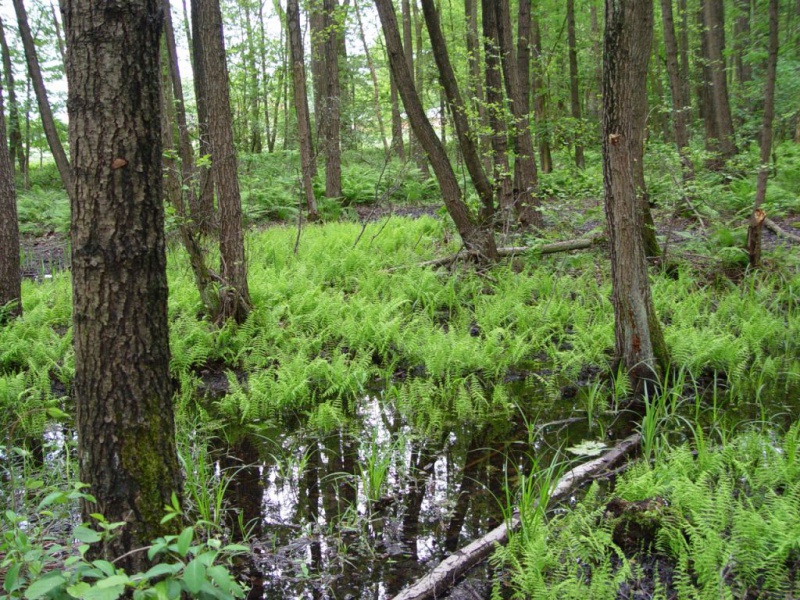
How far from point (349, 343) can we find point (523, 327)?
200cm

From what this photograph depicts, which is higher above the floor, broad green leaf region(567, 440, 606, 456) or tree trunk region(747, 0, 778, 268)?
tree trunk region(747, 0, 778, 268)

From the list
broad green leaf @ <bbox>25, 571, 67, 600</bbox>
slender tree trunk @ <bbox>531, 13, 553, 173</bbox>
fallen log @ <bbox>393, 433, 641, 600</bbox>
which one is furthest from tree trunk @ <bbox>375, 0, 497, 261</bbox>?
slender tree trunk @ <bbox>531, 13, 553, 173</bbox>

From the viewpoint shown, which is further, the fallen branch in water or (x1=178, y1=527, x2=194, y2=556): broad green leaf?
the fallen branch in water

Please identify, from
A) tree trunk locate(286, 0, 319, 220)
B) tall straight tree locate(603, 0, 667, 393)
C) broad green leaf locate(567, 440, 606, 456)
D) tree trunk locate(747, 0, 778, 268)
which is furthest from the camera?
tree trunk locate(286, 0, 319, 220)

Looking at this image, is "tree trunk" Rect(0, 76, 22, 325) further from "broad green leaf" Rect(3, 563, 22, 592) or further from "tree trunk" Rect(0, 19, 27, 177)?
"tree trunk" Rect(0, 19, 27, 177)

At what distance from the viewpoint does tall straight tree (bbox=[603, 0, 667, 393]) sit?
4.61 meters

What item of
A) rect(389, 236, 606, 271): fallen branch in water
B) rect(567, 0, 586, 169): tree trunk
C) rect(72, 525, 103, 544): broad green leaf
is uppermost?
rect(567, 0, 586, 169): tree trunk

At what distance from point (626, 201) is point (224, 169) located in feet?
14.9

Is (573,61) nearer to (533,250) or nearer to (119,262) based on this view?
(533,250)

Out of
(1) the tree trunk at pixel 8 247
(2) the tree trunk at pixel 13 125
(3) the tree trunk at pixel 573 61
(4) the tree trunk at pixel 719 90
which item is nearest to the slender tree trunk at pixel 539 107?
(3) the tree trunk at pixel 573 61

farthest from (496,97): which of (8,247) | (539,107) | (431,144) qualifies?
(539,107)

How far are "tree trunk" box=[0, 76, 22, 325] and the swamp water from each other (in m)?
4.05

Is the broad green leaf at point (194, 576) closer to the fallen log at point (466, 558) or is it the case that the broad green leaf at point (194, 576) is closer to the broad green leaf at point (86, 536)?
the broad green leaf at point (86, 536)

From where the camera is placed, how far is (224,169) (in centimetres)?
704
